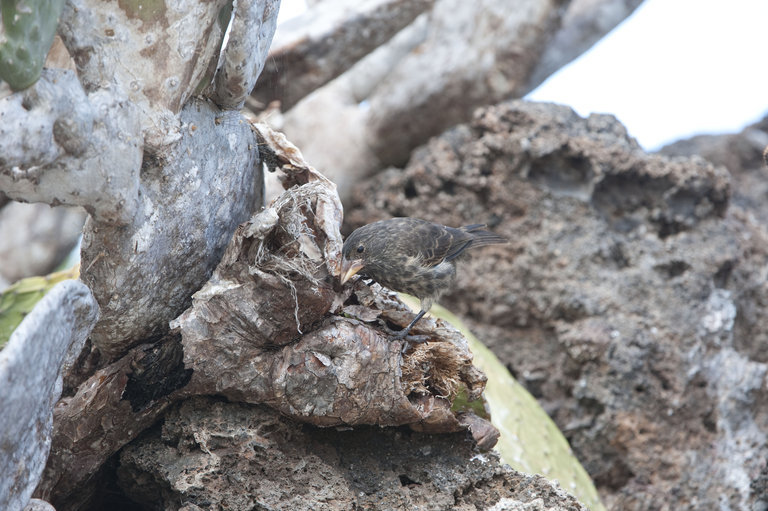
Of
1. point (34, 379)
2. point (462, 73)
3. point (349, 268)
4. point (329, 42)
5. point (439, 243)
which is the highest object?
point (462, 73)

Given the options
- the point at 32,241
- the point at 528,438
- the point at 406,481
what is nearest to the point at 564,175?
the point at 528,438

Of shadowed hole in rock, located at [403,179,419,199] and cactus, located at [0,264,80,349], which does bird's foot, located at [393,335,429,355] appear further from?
shadowed hole in rock, located at [403,179,419,199]

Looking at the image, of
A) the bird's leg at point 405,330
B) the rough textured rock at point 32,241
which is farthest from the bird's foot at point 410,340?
the rough textured rock at point 32,241

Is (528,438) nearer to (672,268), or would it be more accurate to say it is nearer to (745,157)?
(672,268)

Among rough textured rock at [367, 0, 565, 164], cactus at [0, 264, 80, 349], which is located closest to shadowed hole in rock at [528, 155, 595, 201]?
rough textured rock at [367, 0, 565, 164]

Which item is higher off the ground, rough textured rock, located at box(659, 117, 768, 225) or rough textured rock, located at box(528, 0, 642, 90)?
rough textured rock, located at box(528, 0, 642, 90)

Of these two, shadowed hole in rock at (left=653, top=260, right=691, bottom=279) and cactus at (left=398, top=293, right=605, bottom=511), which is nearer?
cactus at (left=398, top=293, right=605, bottom=511)

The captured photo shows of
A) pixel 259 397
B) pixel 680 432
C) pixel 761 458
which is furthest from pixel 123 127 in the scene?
pixel 761 458
